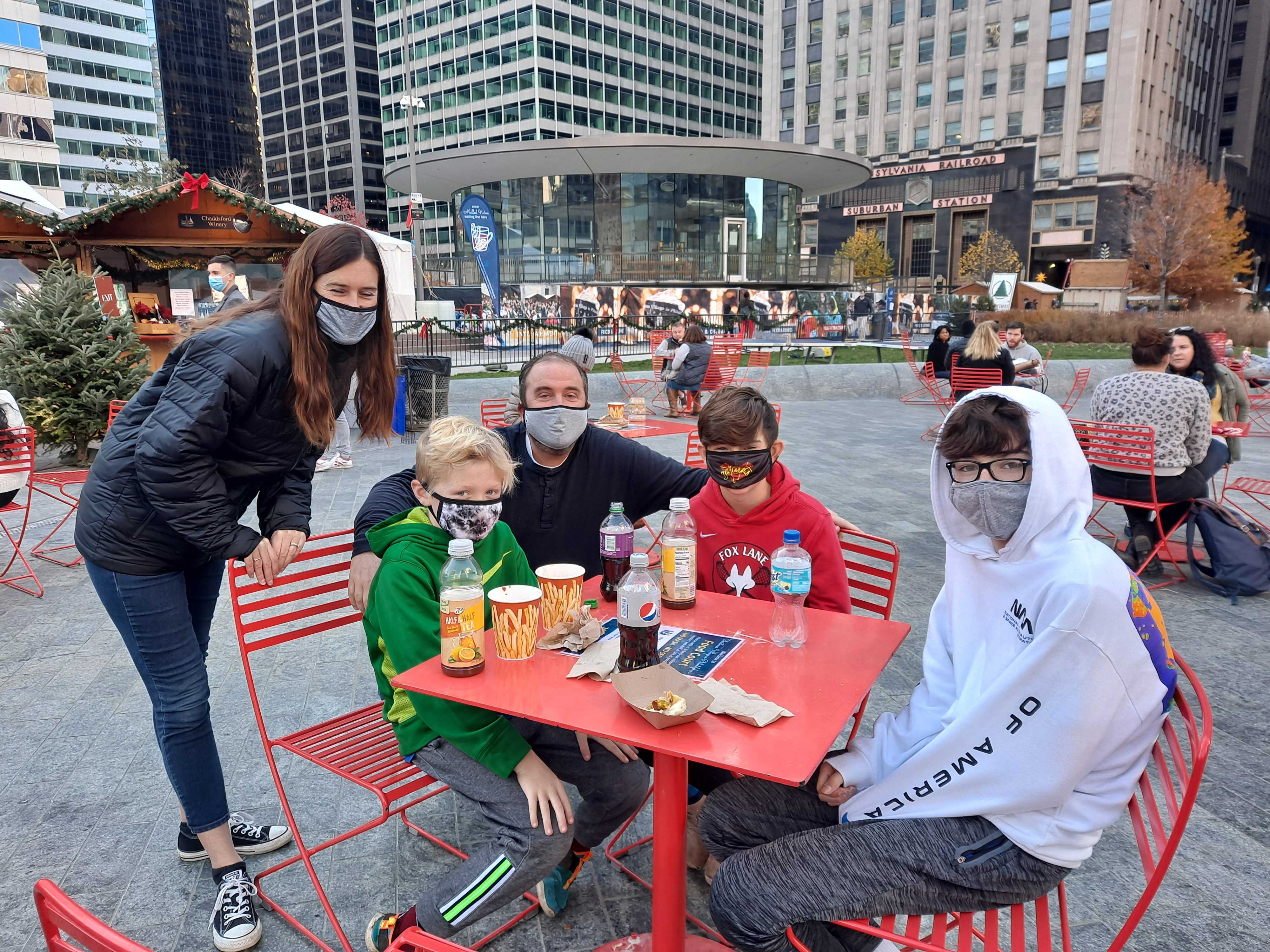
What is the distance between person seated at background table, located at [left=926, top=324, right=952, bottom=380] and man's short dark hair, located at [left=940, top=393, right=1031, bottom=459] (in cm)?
1267

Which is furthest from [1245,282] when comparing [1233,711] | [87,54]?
[87,54]

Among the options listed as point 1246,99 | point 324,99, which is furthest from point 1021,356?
point 324,99

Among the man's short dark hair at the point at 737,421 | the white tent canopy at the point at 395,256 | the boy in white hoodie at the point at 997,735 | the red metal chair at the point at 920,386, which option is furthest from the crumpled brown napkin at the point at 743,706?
the red metal chair at the point at 920,386

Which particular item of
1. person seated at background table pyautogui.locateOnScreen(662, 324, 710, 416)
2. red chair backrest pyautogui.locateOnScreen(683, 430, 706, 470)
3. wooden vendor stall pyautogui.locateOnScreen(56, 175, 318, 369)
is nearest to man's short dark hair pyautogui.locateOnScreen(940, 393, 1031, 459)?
red chair backrest pyautogui.locateOnScreen(683, 430, 706, 470)

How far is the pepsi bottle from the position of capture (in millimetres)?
2033

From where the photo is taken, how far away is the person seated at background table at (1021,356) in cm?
1182

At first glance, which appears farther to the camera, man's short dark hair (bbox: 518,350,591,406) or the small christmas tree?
the small christmas tree

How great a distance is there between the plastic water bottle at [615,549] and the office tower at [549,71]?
6484 cm

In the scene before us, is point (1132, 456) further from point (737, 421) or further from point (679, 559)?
point (679, 559)

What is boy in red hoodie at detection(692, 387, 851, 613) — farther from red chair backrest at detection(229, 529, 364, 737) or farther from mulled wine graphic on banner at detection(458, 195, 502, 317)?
mulled wine graphic on banner at detection(458, 195, 502, 317)

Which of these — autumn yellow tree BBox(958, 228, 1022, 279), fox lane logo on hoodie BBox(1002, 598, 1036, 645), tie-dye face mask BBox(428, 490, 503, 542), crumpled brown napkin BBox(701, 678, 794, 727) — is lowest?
crumpled brown napkin BBox(701, 678, 794, 727)

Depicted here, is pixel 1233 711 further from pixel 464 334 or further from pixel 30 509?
pixel 464 334

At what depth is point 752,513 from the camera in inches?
113

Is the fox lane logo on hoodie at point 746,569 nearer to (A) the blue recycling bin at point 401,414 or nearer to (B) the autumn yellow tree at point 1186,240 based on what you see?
(A) the blue recycling bin at point 401,414
